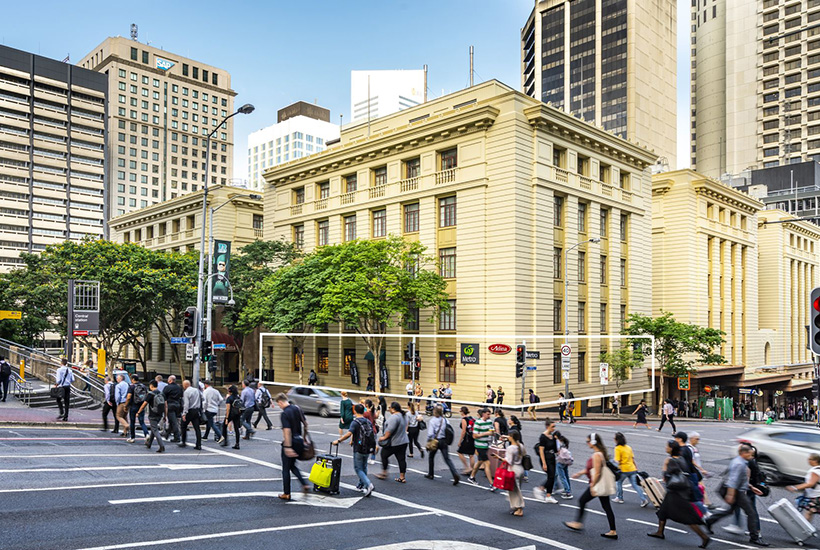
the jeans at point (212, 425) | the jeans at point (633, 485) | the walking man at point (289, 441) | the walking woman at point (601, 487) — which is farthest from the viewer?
the jeans at point (212, 425)

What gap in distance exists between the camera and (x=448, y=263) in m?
40.1

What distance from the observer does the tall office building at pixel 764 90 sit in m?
110

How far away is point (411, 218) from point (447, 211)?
3.01 m

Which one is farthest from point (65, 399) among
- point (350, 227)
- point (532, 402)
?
point (350, 227)

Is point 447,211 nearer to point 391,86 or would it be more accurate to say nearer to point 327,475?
point 327,475

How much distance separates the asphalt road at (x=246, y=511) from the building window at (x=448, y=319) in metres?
21.6

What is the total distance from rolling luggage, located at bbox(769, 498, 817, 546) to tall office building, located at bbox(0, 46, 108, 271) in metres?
108

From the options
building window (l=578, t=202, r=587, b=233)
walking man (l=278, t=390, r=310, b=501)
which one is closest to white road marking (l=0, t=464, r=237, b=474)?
walking man (l=278, t=390, r=310, b=501)

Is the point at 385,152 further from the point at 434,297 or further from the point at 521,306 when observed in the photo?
the point at 521,306

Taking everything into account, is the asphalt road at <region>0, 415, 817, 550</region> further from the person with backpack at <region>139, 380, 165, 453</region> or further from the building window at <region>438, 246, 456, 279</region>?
the building window at <region>438, 246, 456, 279</region>

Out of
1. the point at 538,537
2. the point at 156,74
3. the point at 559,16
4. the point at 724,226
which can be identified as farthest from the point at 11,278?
the point at 559,16

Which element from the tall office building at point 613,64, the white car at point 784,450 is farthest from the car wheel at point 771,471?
the tall office building at point 613,64

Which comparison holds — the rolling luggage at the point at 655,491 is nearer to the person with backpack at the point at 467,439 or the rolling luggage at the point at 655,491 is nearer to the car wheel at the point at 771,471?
the person with backpack at the point at 467,439

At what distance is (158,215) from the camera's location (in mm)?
68625
